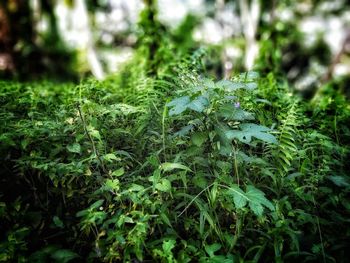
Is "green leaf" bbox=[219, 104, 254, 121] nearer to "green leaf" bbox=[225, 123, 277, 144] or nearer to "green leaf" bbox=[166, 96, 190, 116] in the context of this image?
"green leaf" bbox=[225, 123, 277, 144]

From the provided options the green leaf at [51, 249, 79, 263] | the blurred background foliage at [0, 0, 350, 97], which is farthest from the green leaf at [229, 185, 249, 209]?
the blurred background foliage at [0, 0, 350, 97]

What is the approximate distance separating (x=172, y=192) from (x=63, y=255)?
0.57 metres

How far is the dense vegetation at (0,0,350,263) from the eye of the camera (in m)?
1.36

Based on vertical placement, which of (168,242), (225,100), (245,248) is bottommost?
(245,248)

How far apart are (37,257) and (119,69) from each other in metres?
3.51

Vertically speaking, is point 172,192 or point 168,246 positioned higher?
point 172,192

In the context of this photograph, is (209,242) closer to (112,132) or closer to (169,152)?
(169,152)

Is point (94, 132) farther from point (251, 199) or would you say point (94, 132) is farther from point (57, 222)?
point (251, 199)

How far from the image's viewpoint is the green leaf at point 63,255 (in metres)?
1.33

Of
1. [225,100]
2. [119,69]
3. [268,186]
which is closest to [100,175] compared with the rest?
[225,100]

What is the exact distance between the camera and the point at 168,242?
131 cm

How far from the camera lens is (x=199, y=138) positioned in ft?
4.79

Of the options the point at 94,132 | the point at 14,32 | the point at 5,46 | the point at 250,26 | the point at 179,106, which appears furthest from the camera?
the point at 14,32

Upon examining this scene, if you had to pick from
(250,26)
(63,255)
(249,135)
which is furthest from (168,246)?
(250,26)
